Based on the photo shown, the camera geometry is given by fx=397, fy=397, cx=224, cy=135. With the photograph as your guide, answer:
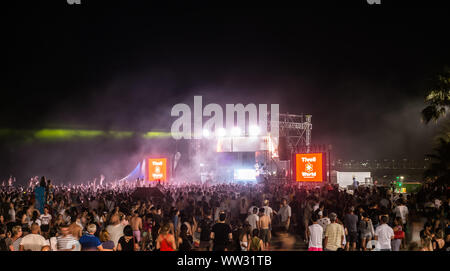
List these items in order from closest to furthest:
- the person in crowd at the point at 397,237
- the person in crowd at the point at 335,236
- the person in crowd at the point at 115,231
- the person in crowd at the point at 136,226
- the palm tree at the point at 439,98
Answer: the person in crowd at the point at 115,231 < the person in crowd at the point at 335,236 < the person in crowd at the point at 397,237 < the person in crowd at the point at 136,226 < the palm tree at the point at 439,98

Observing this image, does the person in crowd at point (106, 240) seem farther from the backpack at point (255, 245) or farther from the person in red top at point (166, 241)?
the backpack at point (255, 245)

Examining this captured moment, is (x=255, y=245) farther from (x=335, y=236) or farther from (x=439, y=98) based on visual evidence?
(x=439, y=98)

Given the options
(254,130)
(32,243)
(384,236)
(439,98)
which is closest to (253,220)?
(384,236)

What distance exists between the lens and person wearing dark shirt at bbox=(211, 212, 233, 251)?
24.0 feet

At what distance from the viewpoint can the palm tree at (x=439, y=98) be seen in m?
17.8

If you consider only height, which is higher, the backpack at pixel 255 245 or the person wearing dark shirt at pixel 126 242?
the person wearing dark shirt at pixel 126 242

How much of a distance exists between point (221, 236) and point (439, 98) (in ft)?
48.5

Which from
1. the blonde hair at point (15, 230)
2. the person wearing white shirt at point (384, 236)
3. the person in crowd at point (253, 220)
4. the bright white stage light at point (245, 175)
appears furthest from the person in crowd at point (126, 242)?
the bright white stage light at point (245, 175)

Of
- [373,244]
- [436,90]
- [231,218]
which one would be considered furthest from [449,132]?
[373,244]

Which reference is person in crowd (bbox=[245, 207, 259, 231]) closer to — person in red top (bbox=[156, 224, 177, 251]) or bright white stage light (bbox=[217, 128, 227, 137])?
person in red top (bbox=[156, 224, 177, 251])

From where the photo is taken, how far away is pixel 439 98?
17906mm

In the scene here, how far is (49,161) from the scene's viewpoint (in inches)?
1411

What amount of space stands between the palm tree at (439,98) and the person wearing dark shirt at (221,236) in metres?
13.8
